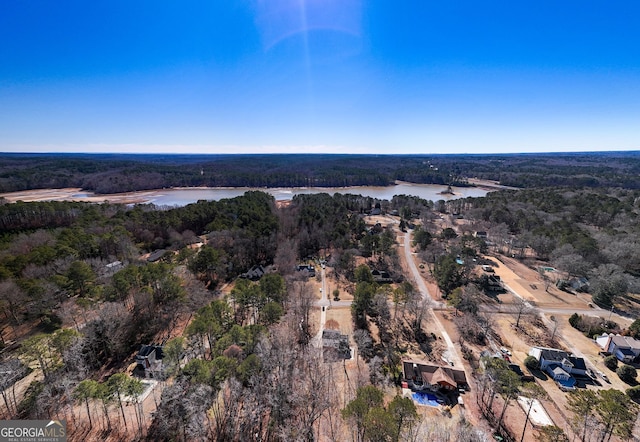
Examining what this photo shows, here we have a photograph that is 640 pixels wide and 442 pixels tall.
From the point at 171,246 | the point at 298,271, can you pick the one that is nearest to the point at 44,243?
the point at 171,246

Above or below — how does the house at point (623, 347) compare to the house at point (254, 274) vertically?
below

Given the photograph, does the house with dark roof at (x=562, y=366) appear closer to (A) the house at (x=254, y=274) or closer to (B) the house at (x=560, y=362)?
(B) the house at (x=560, y=362)

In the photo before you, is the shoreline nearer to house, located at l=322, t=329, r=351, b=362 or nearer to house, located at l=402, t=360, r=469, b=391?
house, located at l=322, t=329, r=351, b=362

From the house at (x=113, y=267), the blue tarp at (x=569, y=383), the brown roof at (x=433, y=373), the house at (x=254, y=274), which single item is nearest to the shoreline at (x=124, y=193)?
the house at (x=113, y=267)

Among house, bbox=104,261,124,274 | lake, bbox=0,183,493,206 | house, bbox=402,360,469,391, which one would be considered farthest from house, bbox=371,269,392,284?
lake, bbox=0,183,493,206

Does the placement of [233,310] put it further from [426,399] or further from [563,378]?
[563,378]
